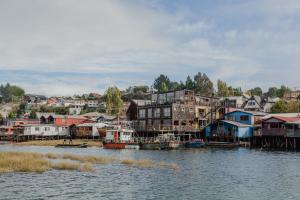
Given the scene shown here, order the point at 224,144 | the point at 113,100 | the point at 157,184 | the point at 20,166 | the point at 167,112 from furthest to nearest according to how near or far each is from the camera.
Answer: the point at 113,100, the point at 167,112, the point at 224,144, the point at 20,166, the point at 157,184

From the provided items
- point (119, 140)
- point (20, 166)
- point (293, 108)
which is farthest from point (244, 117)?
point (20, 166)

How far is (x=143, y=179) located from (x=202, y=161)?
890 inches

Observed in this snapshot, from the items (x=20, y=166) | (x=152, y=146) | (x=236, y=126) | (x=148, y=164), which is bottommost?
(x=148, y=164)

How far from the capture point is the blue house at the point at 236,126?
346ft

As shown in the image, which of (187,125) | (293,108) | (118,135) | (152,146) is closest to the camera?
(152,146)

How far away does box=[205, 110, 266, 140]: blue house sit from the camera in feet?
346

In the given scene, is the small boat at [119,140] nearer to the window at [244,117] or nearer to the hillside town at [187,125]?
the hillside town at [187,125]

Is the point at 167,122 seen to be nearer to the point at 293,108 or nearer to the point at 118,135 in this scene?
the point at 118,135

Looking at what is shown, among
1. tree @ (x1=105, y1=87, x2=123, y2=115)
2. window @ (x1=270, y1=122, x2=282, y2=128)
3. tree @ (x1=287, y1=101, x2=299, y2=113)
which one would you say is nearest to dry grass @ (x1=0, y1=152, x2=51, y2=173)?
window @ (x1=270, y1=122, x2=282, y2=128)

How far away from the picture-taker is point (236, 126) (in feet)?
343

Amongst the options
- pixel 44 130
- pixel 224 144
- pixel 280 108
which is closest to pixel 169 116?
pixel 224 144

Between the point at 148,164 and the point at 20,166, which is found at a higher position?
the point at 20,166

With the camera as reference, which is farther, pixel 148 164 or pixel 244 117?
pixel 244 117

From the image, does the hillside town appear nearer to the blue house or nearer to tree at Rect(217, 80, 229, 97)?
the blue house
